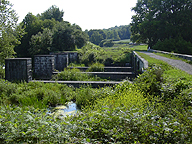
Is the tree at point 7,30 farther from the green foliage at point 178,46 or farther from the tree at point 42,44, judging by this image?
the green foliage at point 178,46

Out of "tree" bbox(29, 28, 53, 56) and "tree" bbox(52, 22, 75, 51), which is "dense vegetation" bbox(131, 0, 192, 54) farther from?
"tree" bbox(29, 28, 53, 56)

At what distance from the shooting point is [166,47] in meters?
21.9

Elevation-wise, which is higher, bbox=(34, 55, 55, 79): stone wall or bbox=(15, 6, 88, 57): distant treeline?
bbox=(15, 6, 88, 57): distant treeline

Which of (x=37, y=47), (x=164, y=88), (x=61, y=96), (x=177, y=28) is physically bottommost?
(x=61, y=96)

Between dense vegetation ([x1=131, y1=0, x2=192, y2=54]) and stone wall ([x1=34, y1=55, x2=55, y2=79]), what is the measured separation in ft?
48.7

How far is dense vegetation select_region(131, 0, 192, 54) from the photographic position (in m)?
21.9

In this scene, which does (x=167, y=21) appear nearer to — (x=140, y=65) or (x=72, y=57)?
(x=72, y=57)

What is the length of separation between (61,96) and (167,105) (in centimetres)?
384

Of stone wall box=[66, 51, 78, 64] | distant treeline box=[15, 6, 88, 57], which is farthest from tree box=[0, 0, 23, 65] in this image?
stone wall box=[66, 51, 78, 64]

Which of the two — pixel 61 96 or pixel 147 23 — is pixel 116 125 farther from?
pixel 147 23

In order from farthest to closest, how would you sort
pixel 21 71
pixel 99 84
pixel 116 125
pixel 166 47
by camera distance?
1. pixel 166 47
2. pixel 21 71
3. pixel 99 84
4. pixel 116 125

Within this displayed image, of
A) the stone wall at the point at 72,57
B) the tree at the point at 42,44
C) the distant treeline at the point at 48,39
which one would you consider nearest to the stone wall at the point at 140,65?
the stone wall at the point at 72,57

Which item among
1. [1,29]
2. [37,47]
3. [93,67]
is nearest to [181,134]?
[93,67]

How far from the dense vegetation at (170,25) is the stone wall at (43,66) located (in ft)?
48.7
